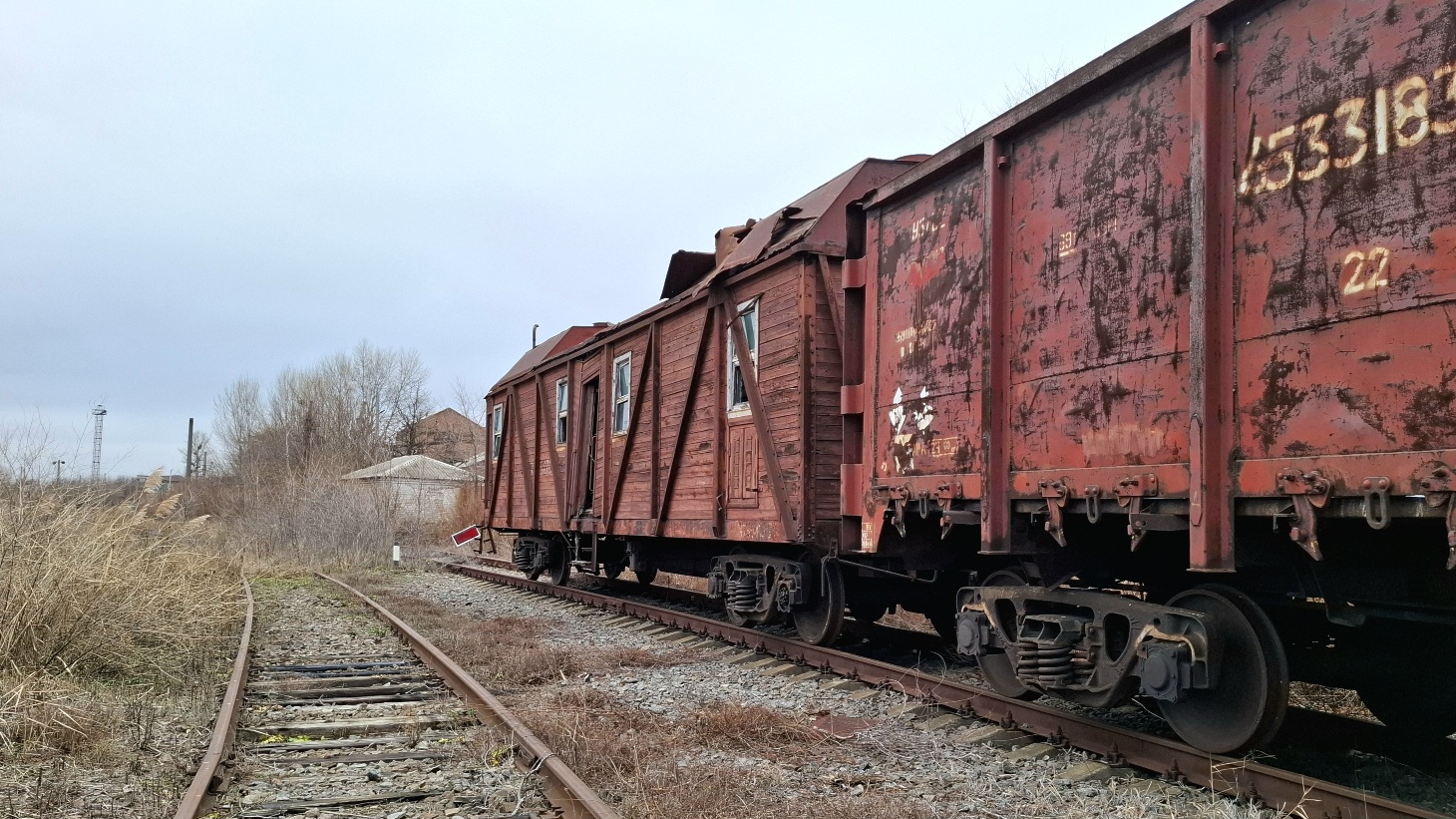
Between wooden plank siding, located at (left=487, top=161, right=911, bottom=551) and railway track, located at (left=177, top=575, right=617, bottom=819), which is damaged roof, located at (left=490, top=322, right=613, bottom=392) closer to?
wooden plank siding, located at (left=487, top=161, right=911, bottom=551)

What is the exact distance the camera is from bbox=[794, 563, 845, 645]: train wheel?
803 cm

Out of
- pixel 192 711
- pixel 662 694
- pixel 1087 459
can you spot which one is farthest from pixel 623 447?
pixel 1087 459

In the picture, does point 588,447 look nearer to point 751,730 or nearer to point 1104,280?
point 751,730

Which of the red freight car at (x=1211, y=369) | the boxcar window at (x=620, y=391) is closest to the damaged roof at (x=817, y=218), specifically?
the red freight car at (x=1211, y=369)

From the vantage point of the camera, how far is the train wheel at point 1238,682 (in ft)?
14.1

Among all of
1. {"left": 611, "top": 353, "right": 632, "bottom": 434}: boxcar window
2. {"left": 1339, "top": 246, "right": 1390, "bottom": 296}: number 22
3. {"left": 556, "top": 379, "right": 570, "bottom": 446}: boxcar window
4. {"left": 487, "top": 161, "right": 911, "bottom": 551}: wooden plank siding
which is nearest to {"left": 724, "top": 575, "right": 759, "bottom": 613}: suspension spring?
{"left": 487, "top": 161, "right": 911, "bottom": 551}: wooden plank siding

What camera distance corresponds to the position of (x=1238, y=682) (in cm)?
448

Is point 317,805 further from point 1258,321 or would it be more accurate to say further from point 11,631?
point 1258,321

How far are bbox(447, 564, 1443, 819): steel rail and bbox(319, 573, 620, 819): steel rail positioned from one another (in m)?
2.61

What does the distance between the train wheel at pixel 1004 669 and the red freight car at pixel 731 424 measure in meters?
1.86

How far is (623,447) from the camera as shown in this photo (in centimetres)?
1202

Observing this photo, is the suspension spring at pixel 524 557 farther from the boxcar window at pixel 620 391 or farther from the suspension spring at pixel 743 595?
the suspension spring at pixel 743 595

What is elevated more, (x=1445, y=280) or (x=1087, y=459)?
(x=1445, y=280)

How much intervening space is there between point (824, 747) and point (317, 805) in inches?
103
